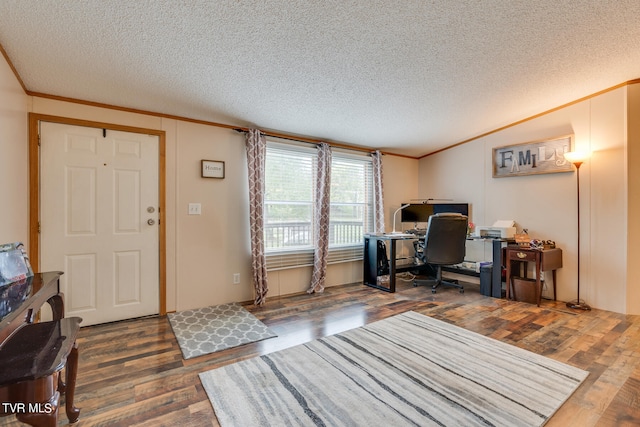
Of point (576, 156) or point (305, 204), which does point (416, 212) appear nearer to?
point (305, 204)

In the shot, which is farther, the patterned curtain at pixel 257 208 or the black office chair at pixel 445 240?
the black office chair at pixel 445 240

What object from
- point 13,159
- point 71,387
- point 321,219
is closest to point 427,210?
point 321,219

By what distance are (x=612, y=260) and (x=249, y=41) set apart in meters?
4.24

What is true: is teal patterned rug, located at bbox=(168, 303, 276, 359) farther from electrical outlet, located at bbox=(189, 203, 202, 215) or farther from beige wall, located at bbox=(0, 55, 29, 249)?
beige wall, located at bbox=(0, 55, 29, 249)

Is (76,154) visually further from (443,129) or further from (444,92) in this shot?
(443,129)

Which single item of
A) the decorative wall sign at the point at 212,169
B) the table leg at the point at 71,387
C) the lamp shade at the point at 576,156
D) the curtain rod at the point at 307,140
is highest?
the curtain rod at the point at 307,140

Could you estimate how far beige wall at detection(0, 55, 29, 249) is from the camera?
1863mm

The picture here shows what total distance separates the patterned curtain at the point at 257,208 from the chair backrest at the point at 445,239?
216 centimetres

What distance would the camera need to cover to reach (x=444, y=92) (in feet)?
9.63

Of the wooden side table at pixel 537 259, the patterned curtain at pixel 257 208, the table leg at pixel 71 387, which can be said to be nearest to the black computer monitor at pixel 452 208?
the wooden side table at pixel 537 259

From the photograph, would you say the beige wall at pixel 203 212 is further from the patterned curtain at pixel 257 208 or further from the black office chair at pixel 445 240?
the black office chair at pixel 445 240

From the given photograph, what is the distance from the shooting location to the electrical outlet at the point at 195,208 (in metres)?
3.12

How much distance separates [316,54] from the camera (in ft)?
7.16

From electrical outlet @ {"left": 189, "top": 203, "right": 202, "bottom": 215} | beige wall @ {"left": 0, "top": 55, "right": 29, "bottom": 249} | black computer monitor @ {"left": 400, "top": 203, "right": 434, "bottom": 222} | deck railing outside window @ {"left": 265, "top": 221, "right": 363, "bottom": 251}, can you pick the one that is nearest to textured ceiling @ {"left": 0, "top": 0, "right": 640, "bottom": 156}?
beige wall @ {"left": 0, "top": 55, "right": 29, "bottom": 249}
